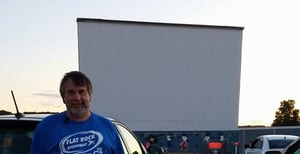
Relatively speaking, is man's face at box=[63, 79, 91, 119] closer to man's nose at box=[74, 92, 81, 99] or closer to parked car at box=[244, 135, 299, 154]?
man's nose at box=[74, 92, 81, 99]

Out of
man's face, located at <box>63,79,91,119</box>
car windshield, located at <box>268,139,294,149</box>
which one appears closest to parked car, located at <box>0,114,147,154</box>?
man's face, located at <box>63,79,91,119</box>

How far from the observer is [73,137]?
3598 millimetres

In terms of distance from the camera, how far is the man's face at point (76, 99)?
143 inches

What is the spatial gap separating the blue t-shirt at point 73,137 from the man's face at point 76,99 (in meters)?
0.07

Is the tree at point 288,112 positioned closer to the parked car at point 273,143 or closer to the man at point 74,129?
the parked car at point 273,143

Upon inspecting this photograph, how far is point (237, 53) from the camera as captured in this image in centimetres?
2481

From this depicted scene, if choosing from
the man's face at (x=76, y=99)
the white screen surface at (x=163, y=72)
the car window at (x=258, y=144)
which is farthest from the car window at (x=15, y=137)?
the white screen surface at (x=163, y=72)

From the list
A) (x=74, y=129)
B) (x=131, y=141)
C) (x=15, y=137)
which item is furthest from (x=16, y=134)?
(x=131, y=141)

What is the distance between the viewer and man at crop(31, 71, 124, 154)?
11.8 ft

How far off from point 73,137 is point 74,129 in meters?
0.07

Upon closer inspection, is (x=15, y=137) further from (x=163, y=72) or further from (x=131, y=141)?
(x=163, y=72)

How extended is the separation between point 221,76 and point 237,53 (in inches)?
50.5

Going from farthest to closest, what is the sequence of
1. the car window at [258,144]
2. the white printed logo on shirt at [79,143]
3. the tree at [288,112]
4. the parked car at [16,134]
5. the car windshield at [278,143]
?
the tree at [288,112], the car window at [258,144], the car windshield at [278,143], the parked car at [16,134], the white printed logo on shirt at [79,143]

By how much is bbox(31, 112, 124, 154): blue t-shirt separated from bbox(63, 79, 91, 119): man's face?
71mm
